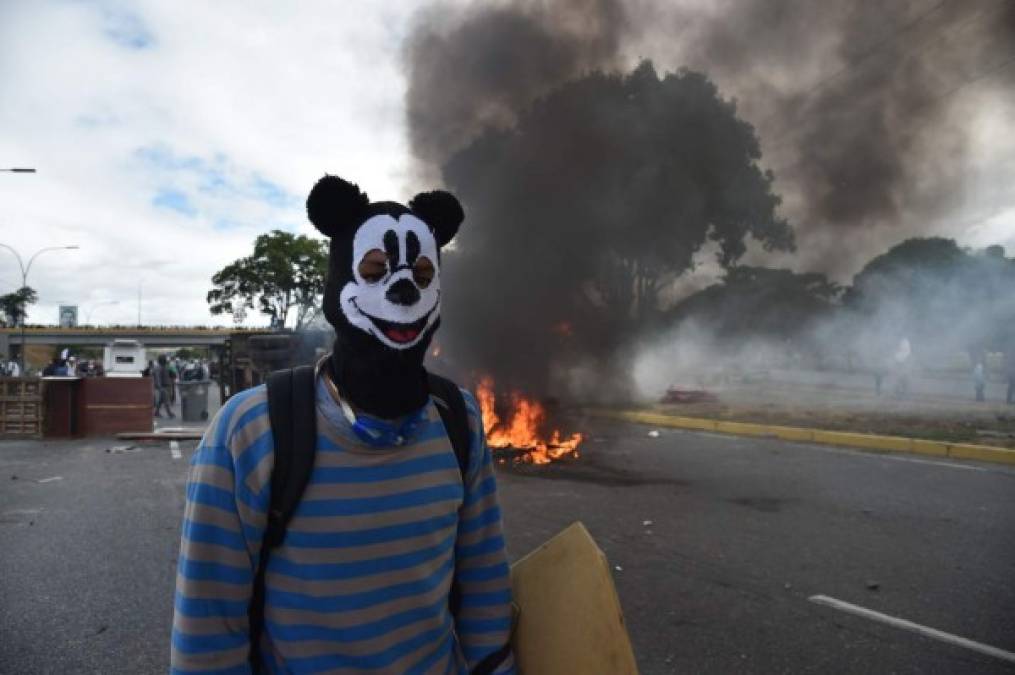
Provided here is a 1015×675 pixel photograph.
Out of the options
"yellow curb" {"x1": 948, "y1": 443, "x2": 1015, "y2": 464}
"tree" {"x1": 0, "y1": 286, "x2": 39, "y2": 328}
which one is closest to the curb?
"yellow curb" {"x1": 948, "y1": 443, "x2": 1015, "y2": 464}

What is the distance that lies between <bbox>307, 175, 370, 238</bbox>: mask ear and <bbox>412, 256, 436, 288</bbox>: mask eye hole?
168mm

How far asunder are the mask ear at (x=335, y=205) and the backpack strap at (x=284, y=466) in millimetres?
389

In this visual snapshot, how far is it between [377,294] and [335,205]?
23 cm

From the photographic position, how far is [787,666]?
321 cm

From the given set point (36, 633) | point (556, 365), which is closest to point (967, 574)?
point (36, 633)

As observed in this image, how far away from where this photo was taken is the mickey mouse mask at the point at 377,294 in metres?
1.45

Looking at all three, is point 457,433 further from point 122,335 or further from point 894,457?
point 122,335

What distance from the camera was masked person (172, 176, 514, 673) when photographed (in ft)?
4.13

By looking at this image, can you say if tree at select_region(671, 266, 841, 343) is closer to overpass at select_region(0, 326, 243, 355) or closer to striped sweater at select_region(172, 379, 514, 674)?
striped sweater at select_region(172, 379, 514, 674)

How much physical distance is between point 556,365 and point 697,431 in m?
4.41

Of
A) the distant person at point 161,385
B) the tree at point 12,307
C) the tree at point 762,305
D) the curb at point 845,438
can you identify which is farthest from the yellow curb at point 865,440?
the tree at point 12,307

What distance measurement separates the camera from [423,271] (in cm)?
156

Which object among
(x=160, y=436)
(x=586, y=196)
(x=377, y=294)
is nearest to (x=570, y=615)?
(x=377, y=294)

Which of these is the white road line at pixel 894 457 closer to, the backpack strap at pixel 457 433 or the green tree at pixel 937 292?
the backpack strap at pixel 457 433
